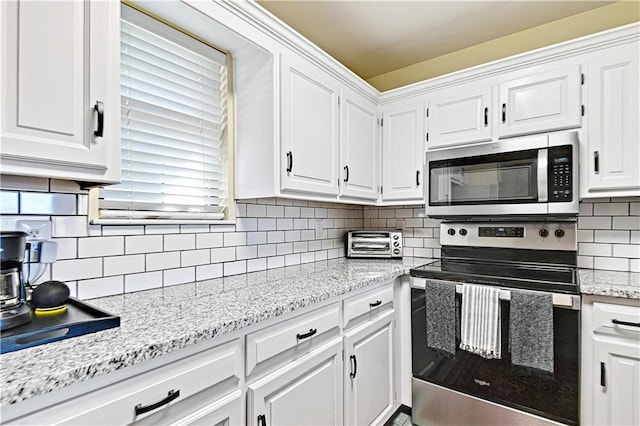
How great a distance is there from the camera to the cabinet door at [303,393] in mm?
1163

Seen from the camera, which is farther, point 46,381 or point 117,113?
point 117,113

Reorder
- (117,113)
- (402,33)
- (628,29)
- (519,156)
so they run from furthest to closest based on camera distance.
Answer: (402,33) → (519,156) → (628,29) → (117,113)

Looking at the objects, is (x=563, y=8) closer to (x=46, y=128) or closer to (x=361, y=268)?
(x=361, y=268)

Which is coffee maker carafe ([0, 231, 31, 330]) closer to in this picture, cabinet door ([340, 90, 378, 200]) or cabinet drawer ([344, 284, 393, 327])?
cabinet drawer ([344, 284, 393, 327])

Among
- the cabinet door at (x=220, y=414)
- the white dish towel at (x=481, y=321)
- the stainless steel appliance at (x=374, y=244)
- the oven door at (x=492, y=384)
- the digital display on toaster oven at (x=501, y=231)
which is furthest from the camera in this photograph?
the stainless steel appliance at (x=374, y=244)

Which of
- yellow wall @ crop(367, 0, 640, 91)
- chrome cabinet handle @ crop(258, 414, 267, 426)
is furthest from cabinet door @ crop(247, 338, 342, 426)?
yellow wall @ crop(367, 0, 640, 91)

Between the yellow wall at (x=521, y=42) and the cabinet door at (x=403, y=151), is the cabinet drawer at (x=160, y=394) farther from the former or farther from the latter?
the yellow wall at (x=521, y=42)

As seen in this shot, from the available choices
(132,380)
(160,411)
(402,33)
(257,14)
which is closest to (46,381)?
(132,380)

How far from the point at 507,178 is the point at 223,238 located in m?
1.64

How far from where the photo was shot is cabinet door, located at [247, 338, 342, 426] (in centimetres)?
116

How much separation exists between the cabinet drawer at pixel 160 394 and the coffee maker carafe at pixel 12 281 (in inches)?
12.2

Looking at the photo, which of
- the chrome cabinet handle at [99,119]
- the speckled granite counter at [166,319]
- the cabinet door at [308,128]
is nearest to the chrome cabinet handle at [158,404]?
the speckled granite counter at [166,319]

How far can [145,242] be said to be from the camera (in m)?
1.46

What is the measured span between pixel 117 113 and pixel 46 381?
0.76m
